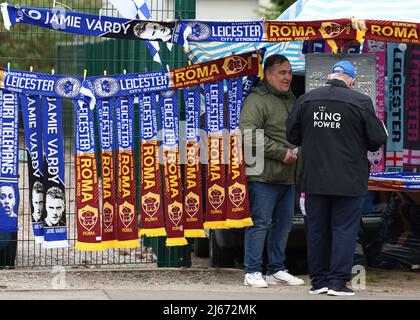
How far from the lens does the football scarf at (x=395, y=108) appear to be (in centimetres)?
1088

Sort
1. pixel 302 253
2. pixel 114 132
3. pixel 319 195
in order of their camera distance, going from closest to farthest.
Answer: pixel 319 195
pixel 114 132
pixel 302 253

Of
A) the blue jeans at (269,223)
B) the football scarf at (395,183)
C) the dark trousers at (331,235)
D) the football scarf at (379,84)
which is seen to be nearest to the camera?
the dark trousers at (331,235)

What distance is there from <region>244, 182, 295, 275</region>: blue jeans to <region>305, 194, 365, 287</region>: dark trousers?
515mm

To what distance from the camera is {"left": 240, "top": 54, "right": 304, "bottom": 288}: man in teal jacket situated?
30.3 feet

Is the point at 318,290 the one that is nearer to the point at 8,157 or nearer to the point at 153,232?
the point at 153,232

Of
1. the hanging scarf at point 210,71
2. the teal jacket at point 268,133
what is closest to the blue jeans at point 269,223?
the teal jacket at point 268,133

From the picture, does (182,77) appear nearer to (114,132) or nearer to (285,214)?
(114,132)

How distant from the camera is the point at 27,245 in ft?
34.3

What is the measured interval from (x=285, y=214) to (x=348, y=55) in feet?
5.09

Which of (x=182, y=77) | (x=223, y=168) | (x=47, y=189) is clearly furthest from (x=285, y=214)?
(x=47, y=189)

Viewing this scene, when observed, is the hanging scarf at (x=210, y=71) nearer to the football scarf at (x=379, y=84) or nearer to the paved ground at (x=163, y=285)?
the football scarf at (x=379, y=84)

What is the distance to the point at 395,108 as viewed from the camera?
35.8 ft

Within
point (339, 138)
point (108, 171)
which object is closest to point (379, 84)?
point (339, 138)

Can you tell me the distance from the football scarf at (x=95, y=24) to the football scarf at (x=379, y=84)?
7.67 ft
